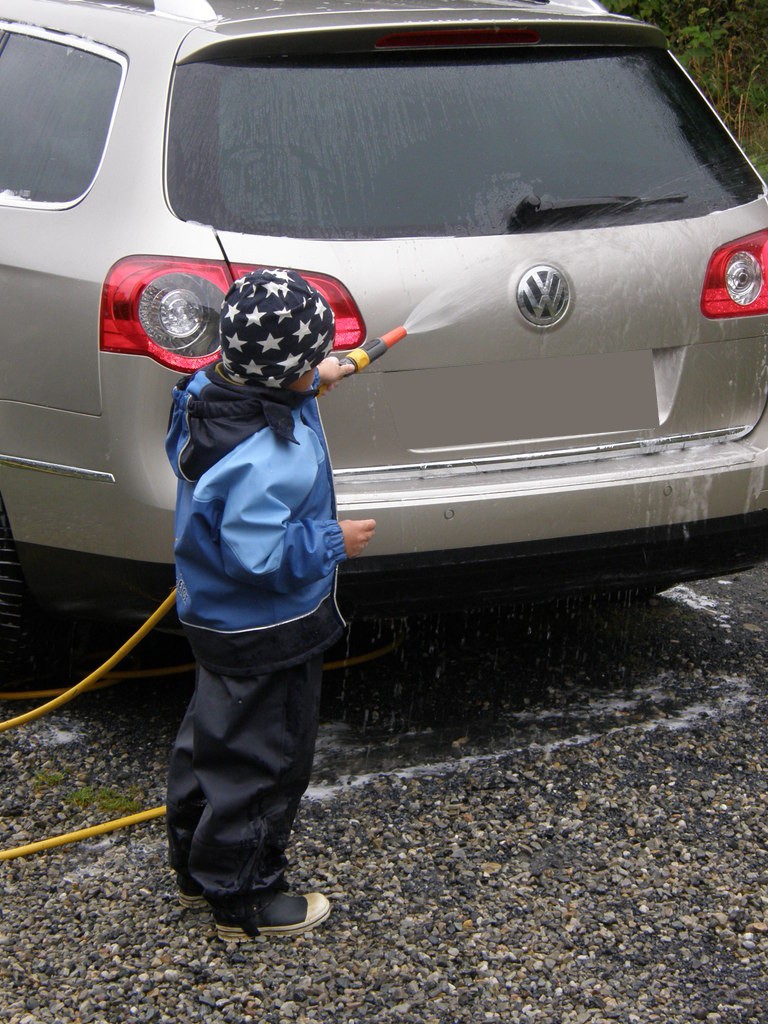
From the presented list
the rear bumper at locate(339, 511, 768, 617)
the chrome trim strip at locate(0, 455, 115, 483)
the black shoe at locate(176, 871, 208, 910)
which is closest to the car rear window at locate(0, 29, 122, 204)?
the chrome trim strip at locate(0, 455, 115, 483)

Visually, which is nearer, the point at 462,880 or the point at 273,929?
the point at 273,929

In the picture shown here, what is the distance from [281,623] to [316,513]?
216 millimetres

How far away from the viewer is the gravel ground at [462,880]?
2523mm

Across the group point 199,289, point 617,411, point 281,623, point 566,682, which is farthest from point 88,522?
point 566,682

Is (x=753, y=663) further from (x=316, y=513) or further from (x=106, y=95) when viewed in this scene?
(x=106, y=95)

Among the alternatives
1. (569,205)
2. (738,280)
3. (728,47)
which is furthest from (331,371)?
(728,47)

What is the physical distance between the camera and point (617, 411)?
3.26 meters

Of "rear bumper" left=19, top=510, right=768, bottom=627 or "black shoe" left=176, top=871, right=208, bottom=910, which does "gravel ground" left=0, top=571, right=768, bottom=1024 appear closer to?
"black shoe" left=176, top=871, right=208, bottom=910

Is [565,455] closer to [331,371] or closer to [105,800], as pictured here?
[331,371]

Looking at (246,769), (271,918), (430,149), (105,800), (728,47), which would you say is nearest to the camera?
(246,769)

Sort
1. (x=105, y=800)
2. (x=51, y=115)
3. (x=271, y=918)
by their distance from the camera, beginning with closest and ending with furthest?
(x=271, y=918) < (x=105, y=800) < (x=51, y=115)

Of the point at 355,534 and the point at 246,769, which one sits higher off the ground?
the point at 355,534

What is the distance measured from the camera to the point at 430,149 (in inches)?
126

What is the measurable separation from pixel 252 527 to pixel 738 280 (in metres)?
1.59
